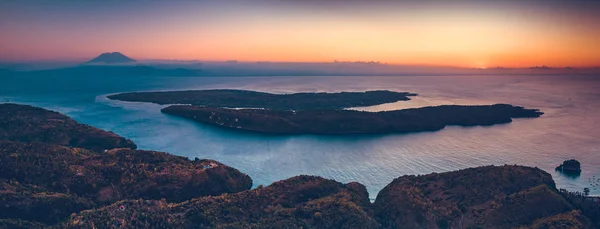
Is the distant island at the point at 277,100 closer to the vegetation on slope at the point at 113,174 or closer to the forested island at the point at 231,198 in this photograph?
the vegetation on slope at the point at 113,174

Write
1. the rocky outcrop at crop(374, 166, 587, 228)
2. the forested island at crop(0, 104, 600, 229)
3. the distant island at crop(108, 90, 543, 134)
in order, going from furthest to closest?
the distant island at crop(108, 90, 543, 134) < the rocky outcrop at crop(374, 166, 587, 228) < the forested island at crop(0, 104, 600, 229)

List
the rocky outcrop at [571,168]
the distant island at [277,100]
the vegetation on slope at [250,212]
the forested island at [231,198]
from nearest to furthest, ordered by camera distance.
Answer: the vegetation on slope at [250,212] → the forested island at [231,198] → the rocky outcrop at [571,168] → the distant island at [277,100]

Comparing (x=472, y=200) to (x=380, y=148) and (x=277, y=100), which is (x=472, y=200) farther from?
(x=277, y=100)

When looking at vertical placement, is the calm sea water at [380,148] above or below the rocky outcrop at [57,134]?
below

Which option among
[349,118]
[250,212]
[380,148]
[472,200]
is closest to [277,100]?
[349,118]

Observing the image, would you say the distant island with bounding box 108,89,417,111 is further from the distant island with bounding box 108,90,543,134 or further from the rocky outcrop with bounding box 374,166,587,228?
the rocky outcrop with bounding box 374,166,587,228

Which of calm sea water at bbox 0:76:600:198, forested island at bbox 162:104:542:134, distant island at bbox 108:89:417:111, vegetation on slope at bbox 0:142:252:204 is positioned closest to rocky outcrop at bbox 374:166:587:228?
calm sea water at bbox 0:76:600:198

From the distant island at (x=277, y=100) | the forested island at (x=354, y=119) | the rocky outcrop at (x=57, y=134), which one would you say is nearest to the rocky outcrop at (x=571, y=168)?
the forested island at (x=354, y=119)

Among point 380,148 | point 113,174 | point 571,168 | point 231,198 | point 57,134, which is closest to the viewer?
point 231,198

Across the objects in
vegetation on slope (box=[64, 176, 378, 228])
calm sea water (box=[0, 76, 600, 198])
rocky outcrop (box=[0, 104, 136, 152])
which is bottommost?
calm sea water (box=[0, 76, 600, 198])
